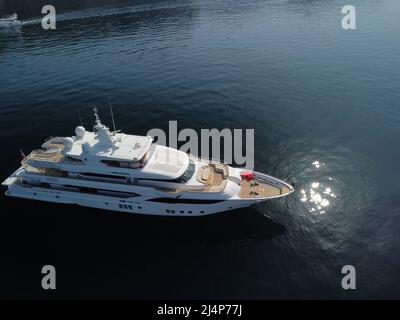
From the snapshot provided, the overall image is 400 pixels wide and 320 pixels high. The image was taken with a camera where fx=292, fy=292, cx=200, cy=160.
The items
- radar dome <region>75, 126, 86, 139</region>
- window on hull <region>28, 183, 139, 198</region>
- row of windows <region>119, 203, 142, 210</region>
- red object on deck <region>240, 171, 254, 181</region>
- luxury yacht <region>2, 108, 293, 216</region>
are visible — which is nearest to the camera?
luxury yacht <region>2, 108, 293, 216</region>

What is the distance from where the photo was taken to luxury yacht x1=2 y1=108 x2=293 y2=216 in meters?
36.6

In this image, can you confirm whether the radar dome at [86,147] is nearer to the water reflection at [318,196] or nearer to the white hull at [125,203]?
the white hull at [125,203]

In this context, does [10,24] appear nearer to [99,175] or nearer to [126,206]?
[99,175]

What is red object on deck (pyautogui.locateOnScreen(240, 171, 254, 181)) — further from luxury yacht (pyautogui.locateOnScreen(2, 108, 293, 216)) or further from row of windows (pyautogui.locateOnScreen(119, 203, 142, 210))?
row of windows (pyautogui.locateOnScreen(119, 203, 142, 210))

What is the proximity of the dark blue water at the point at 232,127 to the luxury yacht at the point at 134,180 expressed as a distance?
6.61 ft

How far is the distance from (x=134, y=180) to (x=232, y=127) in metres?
24.0

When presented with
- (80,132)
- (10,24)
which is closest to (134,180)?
(80,132)

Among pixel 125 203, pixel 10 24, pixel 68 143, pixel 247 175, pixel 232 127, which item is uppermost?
pixel 10 24

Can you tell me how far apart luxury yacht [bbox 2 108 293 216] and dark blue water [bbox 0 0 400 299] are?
201cm

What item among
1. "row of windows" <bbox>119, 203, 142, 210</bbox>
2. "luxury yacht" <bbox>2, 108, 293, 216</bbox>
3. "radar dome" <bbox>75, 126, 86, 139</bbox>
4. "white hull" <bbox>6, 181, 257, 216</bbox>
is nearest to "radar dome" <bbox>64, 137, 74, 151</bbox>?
"luxury yacht" <bbox>2, 108, 293, 216</bbox>

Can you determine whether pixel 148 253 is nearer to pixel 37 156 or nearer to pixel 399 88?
pixel 37 156

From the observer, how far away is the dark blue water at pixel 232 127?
31.4m

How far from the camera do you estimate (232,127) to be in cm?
5462

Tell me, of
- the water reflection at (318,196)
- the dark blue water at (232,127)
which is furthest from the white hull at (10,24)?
the water reflection at (318,196)
